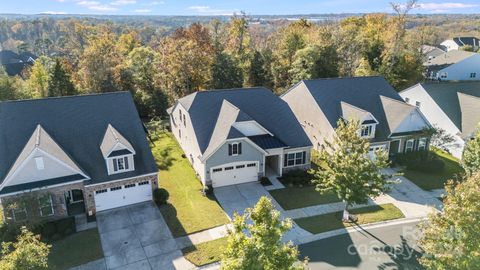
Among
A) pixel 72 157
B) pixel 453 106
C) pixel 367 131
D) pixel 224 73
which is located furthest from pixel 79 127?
pixel 453 106

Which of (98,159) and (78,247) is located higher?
(98,159)

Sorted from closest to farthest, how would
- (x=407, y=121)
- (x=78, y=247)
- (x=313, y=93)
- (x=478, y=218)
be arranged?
(x=478, y=218) < (x=78, y=247) < (x=407, y=121) < (x=313, y=93)

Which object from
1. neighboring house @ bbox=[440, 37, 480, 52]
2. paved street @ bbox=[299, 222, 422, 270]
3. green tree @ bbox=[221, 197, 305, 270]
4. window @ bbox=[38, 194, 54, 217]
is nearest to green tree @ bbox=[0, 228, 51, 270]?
green tree @ bbox=[221, 197, 305, 270]

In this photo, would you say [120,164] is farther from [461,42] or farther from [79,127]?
[461,42]

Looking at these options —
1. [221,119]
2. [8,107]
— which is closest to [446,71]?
[221,119]

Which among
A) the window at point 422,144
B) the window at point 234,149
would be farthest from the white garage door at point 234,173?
the window at point 422,144

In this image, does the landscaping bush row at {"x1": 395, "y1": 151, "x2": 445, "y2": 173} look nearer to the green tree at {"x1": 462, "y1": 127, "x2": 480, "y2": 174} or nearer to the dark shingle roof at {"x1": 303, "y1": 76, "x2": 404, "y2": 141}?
the dark shingle roof at {"x1": 303, "y1": 76, "x2": 404, "y2": 141}

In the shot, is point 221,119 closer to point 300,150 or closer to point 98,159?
point 300,150
